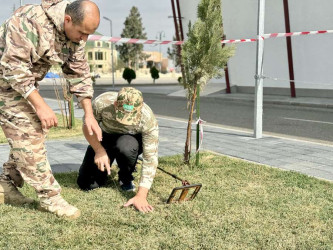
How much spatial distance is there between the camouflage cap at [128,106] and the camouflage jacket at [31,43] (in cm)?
59

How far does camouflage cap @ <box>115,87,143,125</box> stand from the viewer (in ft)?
11.2

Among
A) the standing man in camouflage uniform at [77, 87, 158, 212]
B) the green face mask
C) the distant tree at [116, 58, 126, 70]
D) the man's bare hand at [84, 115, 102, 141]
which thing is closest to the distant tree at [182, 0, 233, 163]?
the standing man in camouflage uniform at [77, 87, 158, 212]

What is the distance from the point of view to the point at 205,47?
492 centimetres

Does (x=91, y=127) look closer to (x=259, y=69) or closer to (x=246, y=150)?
(x=246, y=150)

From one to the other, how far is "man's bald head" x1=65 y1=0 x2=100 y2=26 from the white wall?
15186 mm

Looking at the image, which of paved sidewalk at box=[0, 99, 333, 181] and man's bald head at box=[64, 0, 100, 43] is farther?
paved sidewalk at box=[0, 99, 333, 181]

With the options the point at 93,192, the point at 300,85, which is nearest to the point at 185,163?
the point at 93,192

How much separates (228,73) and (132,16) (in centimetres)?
4977

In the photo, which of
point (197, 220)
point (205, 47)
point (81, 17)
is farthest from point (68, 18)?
point (205, 47)

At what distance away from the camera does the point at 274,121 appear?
33.9 feet

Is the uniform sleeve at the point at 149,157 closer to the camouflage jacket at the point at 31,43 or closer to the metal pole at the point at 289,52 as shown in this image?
the camouflage jacket at the point at 31,43

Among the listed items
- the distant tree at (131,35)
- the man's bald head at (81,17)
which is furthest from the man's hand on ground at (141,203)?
the distant tree at (131,35)

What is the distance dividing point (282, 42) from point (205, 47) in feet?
46.2

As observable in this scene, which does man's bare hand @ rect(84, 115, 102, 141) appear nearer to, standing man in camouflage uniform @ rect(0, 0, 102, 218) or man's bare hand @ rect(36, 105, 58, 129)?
standing man in camouflage uniform @ rect(0, 0, 102, 218)
